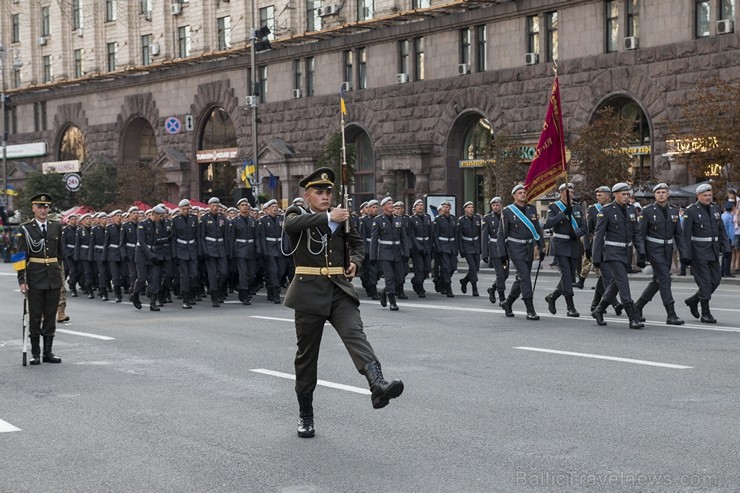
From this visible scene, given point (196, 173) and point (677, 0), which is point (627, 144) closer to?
point (677, 0)

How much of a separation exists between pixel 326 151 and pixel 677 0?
14629mm

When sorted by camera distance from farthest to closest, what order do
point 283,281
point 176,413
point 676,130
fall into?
point 676,130 < point 283,281 < point 176,413

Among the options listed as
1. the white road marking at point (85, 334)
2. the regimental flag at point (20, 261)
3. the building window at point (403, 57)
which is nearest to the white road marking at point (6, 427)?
the regimental flag at point (20, 261)

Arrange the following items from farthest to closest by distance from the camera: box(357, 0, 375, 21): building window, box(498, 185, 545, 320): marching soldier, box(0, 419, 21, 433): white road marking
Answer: box(357, 0, 375, 21): building window
box(498, 185, 545, 320): marching soldier
box(0, 419, 21, 433): white road marking

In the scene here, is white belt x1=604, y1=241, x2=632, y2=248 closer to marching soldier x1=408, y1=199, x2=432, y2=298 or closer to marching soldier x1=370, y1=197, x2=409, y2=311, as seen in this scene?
marching soldier x1=370, y1=197, x2=409, y2=311

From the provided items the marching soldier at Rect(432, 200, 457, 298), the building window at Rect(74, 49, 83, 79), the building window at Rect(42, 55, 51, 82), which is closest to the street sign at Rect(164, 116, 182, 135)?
the building window at Rect(74, 49, 83, 79)

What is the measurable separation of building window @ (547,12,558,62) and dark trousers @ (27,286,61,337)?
25897 millimetres

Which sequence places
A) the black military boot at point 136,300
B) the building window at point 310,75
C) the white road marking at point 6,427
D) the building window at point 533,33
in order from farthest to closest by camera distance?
1. the building window at point 310,75
2. the building window at point 533,33
3. the black military boot at point 136,300
4. the white road marking at point 6,427

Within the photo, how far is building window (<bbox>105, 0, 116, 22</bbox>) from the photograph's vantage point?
60125 mm

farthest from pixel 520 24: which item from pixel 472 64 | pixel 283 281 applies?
pixel 283 281

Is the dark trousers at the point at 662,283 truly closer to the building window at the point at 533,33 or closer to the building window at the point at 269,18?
the building window at the point at 533,33

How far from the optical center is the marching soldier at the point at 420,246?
74.3ft

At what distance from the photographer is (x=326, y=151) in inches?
1667

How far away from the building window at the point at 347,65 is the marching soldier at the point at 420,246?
22292mm
